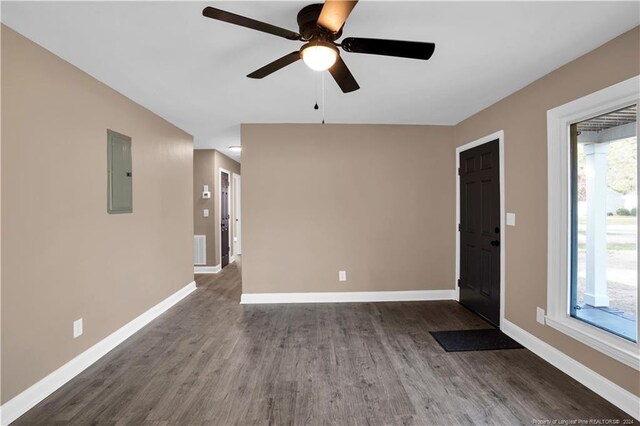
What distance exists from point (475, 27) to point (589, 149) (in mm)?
1416

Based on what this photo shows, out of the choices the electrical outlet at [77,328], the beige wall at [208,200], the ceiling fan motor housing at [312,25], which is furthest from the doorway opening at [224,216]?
the ceiling fan motor housing at [312,25]

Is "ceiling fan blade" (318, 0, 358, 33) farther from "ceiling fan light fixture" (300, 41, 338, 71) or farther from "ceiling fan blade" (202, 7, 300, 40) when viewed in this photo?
"ceiling fan blade" (202, 7, 300, 40)

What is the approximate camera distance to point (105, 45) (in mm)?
2148

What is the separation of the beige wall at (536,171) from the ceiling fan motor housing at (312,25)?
1.92 metres

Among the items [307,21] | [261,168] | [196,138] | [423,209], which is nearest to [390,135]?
[423,209]

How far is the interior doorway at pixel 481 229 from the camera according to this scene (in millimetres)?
3350

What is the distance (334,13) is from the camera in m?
1.46

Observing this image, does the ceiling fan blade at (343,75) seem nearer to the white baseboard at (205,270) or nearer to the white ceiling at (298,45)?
the white ceiling at (298,45)

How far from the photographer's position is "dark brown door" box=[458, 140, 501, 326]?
339 cm

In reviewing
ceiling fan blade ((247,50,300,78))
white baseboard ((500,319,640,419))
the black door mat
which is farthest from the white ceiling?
the black door mat

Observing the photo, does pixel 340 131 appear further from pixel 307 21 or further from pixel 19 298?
pixel 19 298

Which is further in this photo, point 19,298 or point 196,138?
point 196,138

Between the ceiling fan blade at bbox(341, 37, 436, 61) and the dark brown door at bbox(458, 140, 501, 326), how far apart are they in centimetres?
217

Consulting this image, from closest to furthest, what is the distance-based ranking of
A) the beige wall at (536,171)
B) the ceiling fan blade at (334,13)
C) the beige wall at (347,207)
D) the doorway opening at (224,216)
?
the ceiling fan blade at (334,13) → the beige wall at (536,171) → the beige wall at (347,207) → the doorway opening at (224,216)
